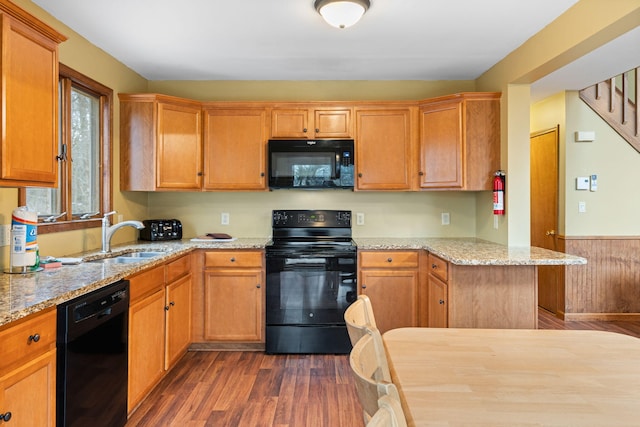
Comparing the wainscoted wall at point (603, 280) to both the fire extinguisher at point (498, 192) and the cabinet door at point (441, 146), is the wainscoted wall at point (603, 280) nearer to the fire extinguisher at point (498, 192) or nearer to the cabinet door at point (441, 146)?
the fire extinguisher at point (498, 192)

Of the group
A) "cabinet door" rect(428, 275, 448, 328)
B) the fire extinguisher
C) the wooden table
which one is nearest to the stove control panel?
"cabinet door" rect(428, 275, 448, 328)

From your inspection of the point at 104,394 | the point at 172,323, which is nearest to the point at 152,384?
the point at 172,323

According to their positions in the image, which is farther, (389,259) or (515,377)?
(389,259)

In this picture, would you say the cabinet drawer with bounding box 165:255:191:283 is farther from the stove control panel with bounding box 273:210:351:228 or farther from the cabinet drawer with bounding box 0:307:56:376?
the cabinet drawer with bounding box 0:307:56:376

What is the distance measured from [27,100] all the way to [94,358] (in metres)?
1.19

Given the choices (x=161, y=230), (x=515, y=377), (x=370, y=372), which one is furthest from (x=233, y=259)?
(x=515, y=377)

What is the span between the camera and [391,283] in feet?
10.9

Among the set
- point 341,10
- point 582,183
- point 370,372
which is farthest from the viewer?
point 582,183

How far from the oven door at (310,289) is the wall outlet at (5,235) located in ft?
5.48

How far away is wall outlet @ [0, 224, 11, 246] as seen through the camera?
2150 mm

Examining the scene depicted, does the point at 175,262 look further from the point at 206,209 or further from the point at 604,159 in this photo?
the point at 604,159

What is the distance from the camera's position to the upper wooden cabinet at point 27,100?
1720mm

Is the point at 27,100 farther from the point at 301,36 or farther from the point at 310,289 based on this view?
the point at 310,289

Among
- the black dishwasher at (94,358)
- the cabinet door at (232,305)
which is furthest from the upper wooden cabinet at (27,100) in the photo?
the cabinet door at (232,305)
